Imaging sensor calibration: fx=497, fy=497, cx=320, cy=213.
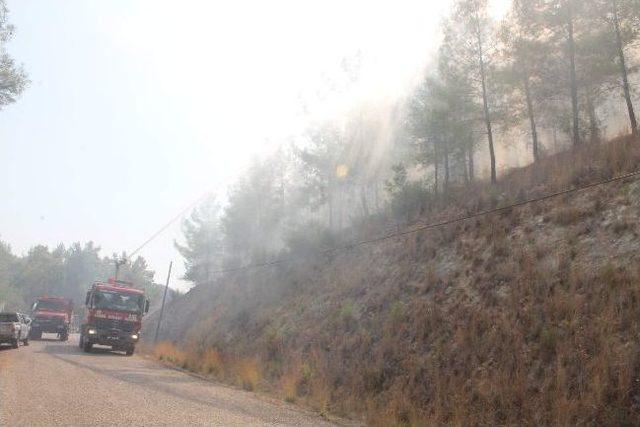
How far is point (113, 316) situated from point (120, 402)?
48.9 ft

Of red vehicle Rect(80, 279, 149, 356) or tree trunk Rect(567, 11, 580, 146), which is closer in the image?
A: tree trunk Rect(567, 11, 580, 146)

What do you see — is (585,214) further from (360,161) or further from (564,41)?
(360,161)

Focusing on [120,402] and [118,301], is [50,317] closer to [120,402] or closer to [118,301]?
[118,301]

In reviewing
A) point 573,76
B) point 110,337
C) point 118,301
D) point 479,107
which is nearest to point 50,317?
point 118,301

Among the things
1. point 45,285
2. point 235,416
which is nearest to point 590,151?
point 235,416

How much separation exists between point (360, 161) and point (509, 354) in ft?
81.5

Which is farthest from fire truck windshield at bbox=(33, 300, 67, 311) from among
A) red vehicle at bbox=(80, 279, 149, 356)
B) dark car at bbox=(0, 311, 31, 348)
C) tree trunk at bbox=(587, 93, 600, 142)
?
tree trunk at bbox=(587, 93, 600, 142)

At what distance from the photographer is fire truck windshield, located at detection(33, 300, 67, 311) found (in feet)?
113

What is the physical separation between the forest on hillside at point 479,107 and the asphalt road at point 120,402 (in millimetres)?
13617

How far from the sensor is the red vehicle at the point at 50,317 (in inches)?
1328

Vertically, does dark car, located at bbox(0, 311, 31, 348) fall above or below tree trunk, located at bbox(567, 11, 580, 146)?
below

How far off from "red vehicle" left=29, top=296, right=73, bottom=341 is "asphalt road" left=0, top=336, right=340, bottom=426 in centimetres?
2032

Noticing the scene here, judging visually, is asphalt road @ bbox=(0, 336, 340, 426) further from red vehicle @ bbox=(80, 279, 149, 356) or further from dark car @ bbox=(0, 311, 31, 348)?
red vehicle @ bbox=(80, 279, 149, 356)

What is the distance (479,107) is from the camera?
26047mm
